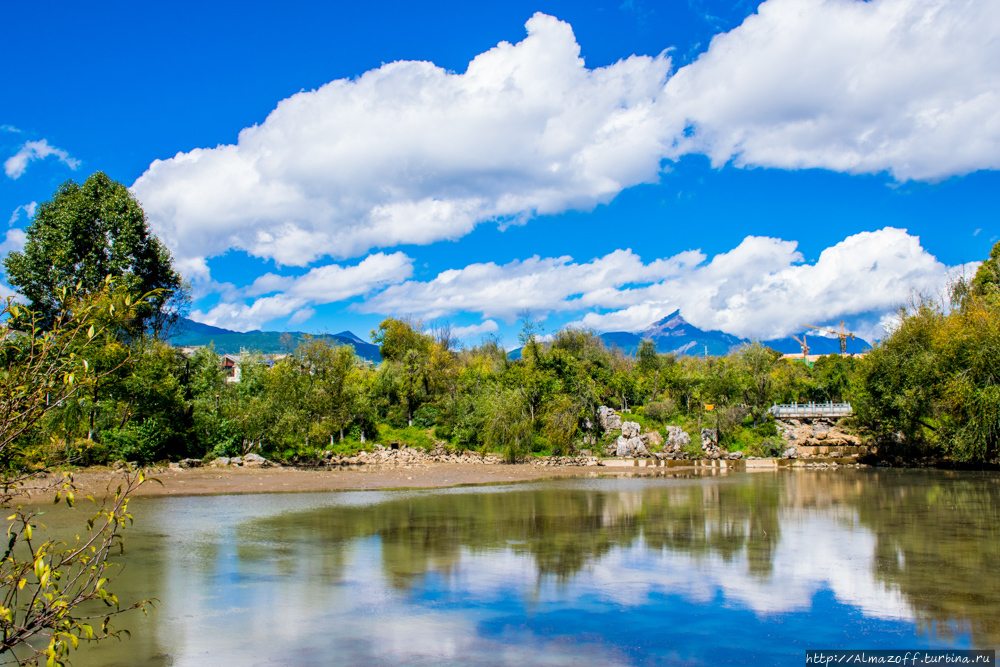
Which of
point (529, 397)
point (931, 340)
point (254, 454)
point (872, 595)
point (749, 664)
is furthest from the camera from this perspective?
point (529, 397)

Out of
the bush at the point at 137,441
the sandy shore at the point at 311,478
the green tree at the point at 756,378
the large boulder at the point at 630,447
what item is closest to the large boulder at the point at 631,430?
the large boulder at the point at 630,447

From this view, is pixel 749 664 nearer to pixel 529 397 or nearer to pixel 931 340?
→ pixel 931 340

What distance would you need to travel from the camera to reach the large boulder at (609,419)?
57.2m

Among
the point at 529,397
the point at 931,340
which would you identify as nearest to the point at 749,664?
the point at 931,340

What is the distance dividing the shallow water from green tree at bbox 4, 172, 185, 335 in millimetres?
27236

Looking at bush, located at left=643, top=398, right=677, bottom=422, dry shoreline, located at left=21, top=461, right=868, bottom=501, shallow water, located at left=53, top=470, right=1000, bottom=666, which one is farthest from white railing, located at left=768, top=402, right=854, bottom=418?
shallow water, located at left=53, top=470, right=1000, bottom=666

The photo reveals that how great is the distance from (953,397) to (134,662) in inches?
1599

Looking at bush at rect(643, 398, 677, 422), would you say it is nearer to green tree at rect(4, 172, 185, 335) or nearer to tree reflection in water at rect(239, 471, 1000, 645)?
tree reflection in water at rect(239, 471, 1000, 645)

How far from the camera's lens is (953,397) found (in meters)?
36.2

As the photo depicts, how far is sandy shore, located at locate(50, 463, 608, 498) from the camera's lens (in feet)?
102

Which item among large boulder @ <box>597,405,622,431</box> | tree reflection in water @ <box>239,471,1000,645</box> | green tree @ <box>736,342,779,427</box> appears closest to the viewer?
tree reflection in water @ <box>239,471,1000,645</box>

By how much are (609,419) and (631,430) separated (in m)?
2.72

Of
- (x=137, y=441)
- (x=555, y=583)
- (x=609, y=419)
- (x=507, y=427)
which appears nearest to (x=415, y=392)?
(x=507, y=427)

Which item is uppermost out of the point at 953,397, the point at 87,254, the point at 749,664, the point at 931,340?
the point at 87,254
